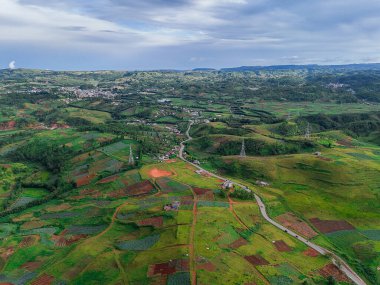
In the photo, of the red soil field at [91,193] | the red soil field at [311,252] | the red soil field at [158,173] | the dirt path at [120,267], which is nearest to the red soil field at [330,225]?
the red soil field at [311,252]

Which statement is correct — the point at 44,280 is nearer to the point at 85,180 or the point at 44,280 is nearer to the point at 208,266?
the point at 208,266

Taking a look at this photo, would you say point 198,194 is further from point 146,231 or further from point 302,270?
point 302,270

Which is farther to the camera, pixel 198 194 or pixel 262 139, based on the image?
pixel 262 139

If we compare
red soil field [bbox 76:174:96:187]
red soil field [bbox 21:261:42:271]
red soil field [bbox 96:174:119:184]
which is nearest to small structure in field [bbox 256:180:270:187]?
red soil field [bbox 96:174:119:184]

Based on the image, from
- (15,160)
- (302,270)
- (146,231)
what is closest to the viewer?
(302,270)

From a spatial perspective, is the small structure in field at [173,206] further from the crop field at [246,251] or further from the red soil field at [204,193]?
the red soil field at [204,193]

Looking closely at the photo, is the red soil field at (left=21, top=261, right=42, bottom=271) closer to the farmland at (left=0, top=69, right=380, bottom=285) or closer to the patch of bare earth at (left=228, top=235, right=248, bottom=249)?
the farmland at (left=0, top=69, right=380, bottom=285)

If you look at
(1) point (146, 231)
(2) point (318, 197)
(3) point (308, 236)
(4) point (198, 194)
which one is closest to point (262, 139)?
(2) point (318, 197)
